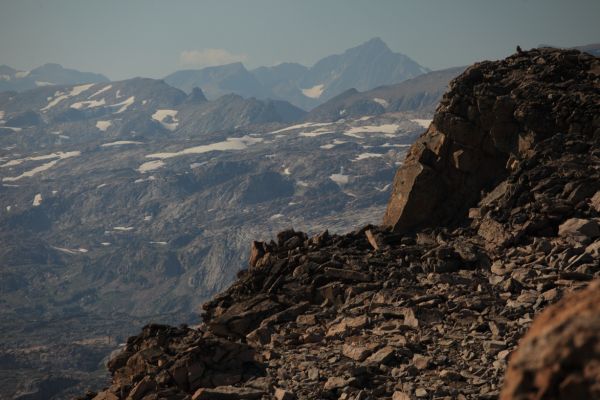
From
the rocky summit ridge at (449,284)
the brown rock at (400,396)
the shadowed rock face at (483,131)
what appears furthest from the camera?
the shadowed rock face at (483,131)

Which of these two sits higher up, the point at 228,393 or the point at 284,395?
the point at 284,395

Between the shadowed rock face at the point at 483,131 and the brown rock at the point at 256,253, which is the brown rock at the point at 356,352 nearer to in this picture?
the shadowed rock face at the point at 483,131

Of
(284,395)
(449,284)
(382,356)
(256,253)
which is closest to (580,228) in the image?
(449,284)

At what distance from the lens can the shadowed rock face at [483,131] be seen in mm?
36438

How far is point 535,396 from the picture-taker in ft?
30.1

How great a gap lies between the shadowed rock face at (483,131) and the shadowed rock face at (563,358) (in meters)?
28.4

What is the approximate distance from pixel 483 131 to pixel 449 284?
13.0 meters

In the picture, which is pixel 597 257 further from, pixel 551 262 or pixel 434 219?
pixel 434 219

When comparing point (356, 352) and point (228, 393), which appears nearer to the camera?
point (228, 393)

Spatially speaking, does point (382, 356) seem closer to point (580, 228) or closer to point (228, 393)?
point (228, 393)

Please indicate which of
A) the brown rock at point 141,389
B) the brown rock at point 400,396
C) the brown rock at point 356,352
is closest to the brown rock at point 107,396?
the brown rock at point 141,389

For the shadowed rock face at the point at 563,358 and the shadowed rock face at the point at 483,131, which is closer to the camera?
the shadowed rock face at the point at 563,358

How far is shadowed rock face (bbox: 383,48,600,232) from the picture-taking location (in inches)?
1435

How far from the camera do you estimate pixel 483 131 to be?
38500 mm
